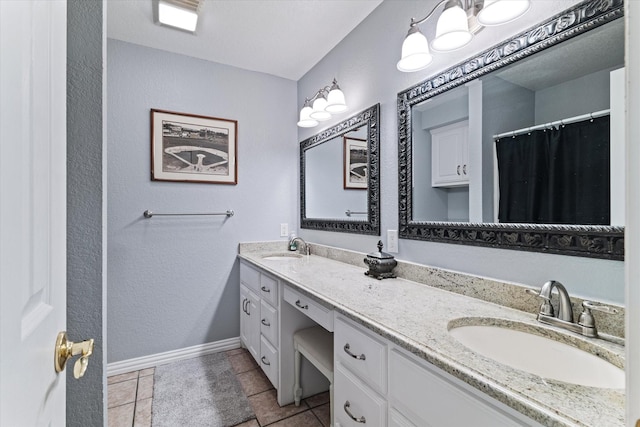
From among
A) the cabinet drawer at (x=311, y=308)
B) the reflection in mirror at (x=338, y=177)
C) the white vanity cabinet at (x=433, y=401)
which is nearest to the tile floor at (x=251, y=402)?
the cabinet drawer at (x=311, y=308)

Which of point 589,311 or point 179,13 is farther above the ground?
point 179,13

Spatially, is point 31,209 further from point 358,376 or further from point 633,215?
point 358,376

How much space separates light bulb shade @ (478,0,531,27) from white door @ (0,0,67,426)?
Answer: 4.14 feet

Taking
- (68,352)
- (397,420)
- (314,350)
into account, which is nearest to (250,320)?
(314,350)

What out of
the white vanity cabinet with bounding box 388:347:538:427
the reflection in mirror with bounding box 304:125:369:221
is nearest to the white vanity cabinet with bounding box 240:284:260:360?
the reflection in mirror with bounding box 304:125:369:221

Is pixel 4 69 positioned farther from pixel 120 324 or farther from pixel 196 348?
pixel 196 348

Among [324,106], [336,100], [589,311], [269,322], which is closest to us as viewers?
[589,311]

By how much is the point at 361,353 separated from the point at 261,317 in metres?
1.16

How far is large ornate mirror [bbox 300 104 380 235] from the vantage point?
1935 millimetres

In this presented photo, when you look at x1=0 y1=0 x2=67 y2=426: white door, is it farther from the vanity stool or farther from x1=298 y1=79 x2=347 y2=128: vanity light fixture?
x1=298 y1=79 x2=347 y2=128: vanity light fixture

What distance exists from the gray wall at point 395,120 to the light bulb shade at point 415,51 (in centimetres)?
14

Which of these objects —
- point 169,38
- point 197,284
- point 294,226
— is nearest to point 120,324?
point 197,284

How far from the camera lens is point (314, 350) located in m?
1.60

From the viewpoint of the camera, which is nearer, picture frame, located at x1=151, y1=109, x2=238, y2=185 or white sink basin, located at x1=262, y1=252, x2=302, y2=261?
picture frame, located at x1=151, y1=109, x2=238, y2=185
